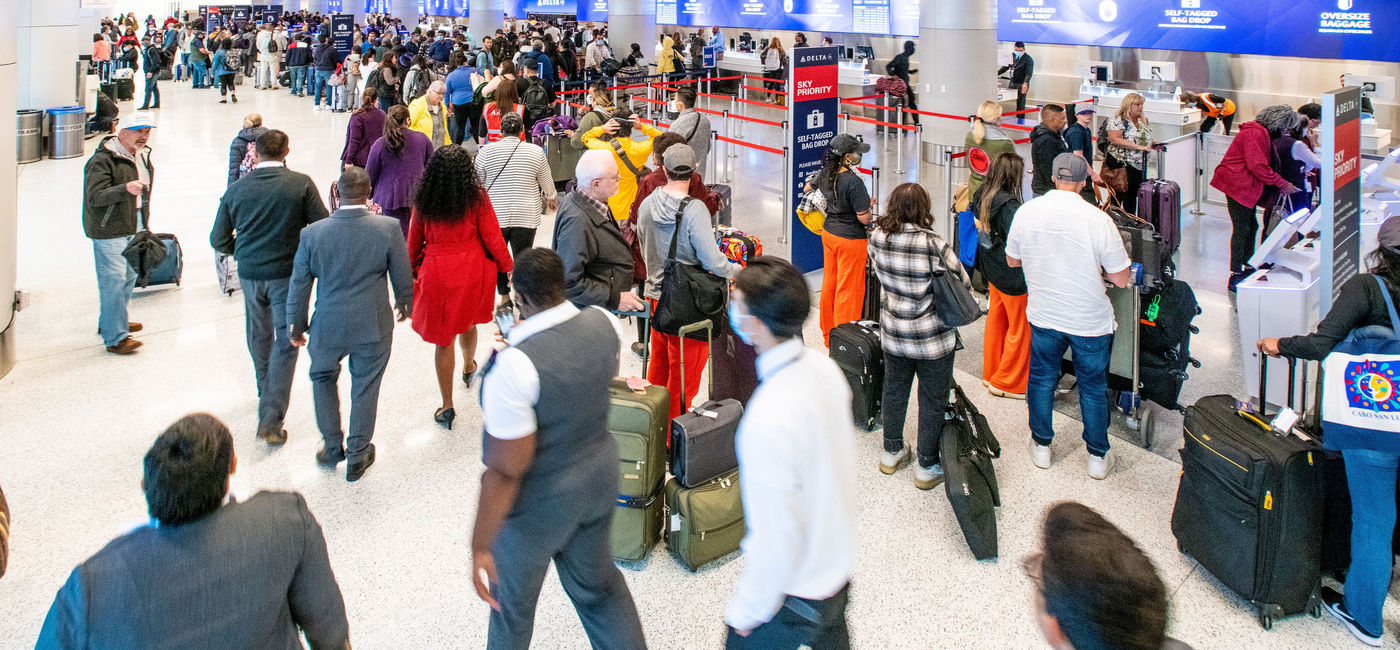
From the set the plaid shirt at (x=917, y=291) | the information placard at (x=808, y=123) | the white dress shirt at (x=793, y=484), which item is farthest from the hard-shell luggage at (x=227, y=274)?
the white dress shirt at (x=793, y=484)

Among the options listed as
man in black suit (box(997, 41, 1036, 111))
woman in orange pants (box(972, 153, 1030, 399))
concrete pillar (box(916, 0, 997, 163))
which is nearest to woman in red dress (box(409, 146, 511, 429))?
woman in orange pants (box(972, 153, 1030, 399))

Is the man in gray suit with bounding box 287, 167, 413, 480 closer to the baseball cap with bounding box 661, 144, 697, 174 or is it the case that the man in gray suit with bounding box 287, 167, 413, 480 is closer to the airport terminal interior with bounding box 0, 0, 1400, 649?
the airport terminal interior with bounding box 0, 0, 1400, 649

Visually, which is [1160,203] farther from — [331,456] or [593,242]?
[331,456]

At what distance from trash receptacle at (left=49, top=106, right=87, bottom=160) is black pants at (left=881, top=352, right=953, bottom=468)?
45.6 ft

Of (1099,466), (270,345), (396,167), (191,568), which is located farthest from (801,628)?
(396,167)

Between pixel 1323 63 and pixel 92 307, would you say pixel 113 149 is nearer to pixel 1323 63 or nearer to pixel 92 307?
pixel 92 307

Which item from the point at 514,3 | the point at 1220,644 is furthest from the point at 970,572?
the point at 514,3

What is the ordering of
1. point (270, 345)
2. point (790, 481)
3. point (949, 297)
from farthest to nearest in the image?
point (270, 345) → point (949, 297) → point (790, 481)

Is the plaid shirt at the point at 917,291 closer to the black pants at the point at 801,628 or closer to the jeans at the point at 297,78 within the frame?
the black pants at the point at 801,628

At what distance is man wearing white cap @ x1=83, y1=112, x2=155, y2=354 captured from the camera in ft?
20.2

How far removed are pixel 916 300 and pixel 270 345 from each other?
3.30m

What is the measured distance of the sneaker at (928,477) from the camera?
4648 mm

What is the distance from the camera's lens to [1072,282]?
4.41 metres

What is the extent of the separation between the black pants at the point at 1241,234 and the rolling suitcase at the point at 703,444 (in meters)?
5.21
